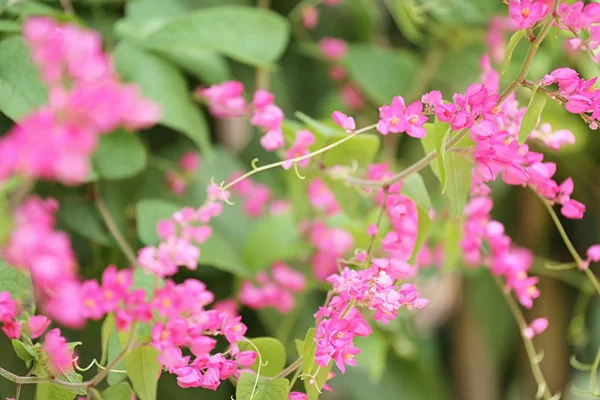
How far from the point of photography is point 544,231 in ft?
3.16

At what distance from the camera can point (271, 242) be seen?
2.20 ft

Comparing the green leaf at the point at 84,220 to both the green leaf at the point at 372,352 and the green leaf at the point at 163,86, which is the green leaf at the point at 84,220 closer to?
the green leaf at the point at 163,86

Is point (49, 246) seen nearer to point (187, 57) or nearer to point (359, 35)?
point (187, 57)

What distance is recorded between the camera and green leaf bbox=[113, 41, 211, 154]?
60 centimetres

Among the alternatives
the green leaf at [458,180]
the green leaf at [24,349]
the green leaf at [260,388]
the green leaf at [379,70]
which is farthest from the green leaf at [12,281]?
the green leaf at [379,70]

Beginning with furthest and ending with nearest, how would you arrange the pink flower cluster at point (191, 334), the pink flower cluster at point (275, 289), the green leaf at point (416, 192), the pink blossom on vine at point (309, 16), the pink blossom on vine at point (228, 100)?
the pink blossom on vine at point (309, 16)
the pink flower cluster at point (275, 289)
the pink blossom on vine at point (228, 100)
the green leaf at point (416, 192)
the pink flower cluster at point (191, 334)

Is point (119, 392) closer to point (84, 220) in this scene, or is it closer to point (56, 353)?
point (56, 353)

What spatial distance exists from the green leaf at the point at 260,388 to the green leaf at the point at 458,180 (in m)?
0.13

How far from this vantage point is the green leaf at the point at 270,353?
1.36 feet

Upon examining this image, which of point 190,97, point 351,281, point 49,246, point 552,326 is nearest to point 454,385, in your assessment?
point 552,326

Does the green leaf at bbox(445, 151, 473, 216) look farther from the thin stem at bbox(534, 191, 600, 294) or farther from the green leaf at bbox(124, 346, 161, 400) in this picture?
the green leaf at bbox(124, 346, 161, 400)

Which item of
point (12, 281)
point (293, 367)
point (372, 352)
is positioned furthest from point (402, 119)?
point (372, 352)

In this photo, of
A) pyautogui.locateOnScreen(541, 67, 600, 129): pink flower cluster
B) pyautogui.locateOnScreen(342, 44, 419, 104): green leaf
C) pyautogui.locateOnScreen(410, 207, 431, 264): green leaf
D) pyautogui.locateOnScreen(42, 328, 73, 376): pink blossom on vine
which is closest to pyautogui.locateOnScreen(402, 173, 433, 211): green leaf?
pyautogui.locateOnScreen(410, 207, 431, 264): green leaf

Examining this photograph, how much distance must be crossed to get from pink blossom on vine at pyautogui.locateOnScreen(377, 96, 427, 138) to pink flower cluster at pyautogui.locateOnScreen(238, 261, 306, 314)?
303mm
